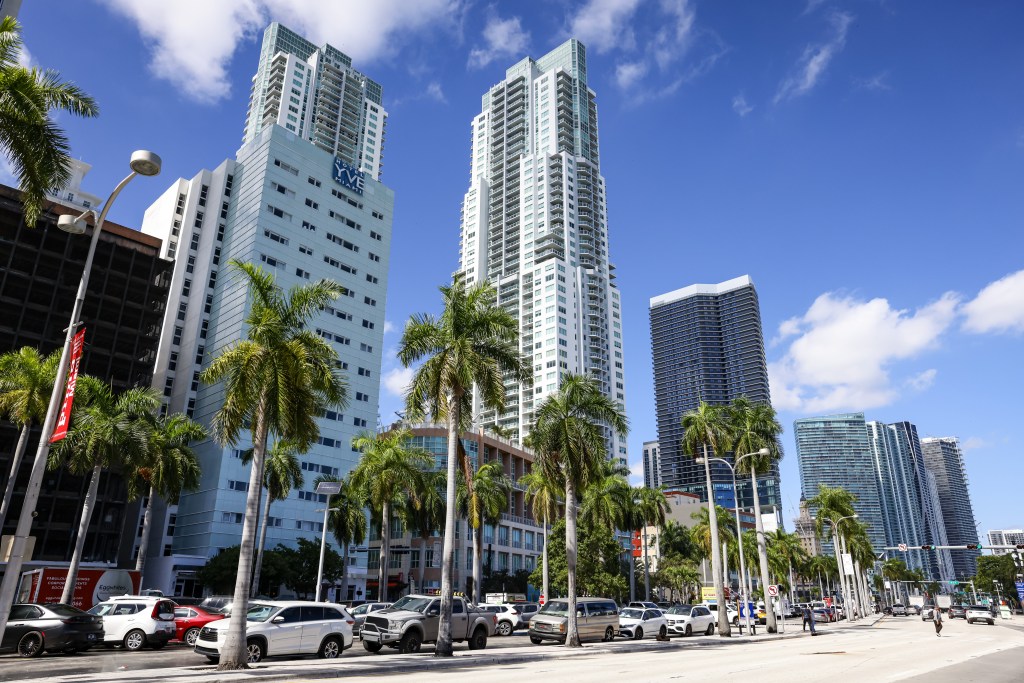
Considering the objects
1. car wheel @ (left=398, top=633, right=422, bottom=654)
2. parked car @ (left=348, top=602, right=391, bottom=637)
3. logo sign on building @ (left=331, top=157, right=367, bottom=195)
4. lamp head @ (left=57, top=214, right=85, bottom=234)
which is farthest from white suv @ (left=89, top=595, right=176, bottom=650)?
logo sign on building @ (left=331, top=157, right=367, bottom=195)

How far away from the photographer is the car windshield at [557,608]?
109 ft

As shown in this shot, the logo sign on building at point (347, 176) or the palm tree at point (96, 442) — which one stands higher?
the logo sign on building at point (347, 176)

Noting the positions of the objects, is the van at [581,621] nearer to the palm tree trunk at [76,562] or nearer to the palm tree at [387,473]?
the palm tree at [387,473]

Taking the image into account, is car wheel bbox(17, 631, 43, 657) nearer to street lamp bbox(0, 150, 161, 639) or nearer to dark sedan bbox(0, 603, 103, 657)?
dark sedan bbox(0, 603, 103, 657)

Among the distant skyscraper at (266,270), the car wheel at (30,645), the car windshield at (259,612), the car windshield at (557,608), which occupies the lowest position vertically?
the car wheel at (30,645)

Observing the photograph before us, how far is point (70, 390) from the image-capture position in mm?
15375

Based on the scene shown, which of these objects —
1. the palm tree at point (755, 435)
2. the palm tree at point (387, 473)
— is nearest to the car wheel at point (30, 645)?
the palm tree at point (387, 473)

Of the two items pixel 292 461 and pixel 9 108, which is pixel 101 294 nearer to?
pixel 292 461

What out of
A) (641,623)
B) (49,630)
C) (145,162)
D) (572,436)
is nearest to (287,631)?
(49,630)

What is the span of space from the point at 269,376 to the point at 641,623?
89.9 feet

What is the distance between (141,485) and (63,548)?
157ft

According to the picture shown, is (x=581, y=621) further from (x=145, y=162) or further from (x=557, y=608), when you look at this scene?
(x=145, y=162)

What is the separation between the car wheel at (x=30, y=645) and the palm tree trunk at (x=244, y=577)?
7.06m

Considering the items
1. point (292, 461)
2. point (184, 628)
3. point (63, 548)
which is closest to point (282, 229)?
point (63, 548)
